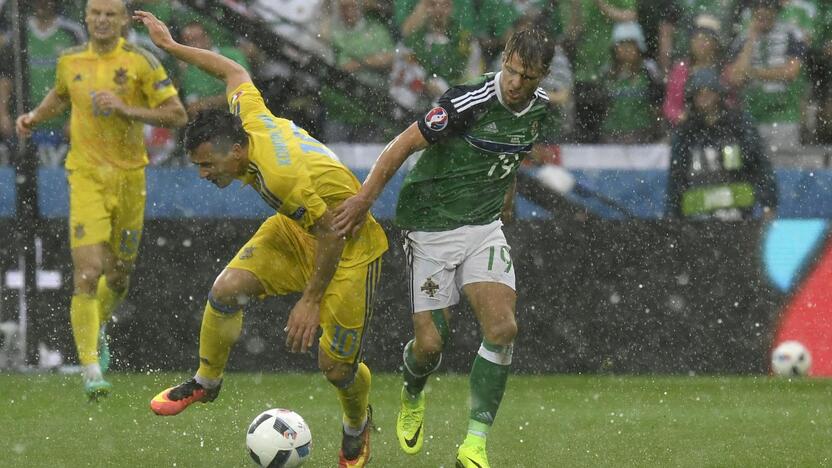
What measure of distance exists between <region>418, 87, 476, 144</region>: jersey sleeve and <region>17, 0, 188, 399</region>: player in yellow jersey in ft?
10.00

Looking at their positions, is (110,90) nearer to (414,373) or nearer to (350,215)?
(414,373)

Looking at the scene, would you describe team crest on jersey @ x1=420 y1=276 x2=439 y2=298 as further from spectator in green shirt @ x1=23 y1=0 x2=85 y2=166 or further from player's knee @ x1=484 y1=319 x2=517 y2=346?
spectator in green shirt @ x1=23 y1=0 x2=85 y2=166

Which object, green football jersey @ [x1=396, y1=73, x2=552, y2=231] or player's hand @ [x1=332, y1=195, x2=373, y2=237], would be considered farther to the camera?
green football jersey @ [x1=396, y1=73, x2=552, y2=231]

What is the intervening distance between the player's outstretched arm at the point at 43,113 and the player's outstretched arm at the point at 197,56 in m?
2.63

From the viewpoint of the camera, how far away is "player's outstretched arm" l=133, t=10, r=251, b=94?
648 centimetres

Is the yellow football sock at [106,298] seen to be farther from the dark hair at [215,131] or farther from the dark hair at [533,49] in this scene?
the dark hair at [533,49]

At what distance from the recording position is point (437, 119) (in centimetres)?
632

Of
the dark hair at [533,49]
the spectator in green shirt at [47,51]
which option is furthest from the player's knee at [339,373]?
the spectator in green shirt at [47,51]

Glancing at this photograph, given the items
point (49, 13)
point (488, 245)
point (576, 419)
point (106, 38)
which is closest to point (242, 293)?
point (488, 245)

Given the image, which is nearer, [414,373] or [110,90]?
[414,373]

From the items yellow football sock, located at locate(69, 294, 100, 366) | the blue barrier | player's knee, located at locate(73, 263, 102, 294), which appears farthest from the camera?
the blue barrier

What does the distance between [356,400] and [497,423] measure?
1805mm

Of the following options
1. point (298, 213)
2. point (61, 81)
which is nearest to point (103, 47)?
point (61, 81)

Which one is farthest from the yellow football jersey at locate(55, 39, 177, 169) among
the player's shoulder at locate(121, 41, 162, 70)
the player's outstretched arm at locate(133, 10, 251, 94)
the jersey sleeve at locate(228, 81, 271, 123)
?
the jersey sleeve at locate(228, 81, 271, 123)
